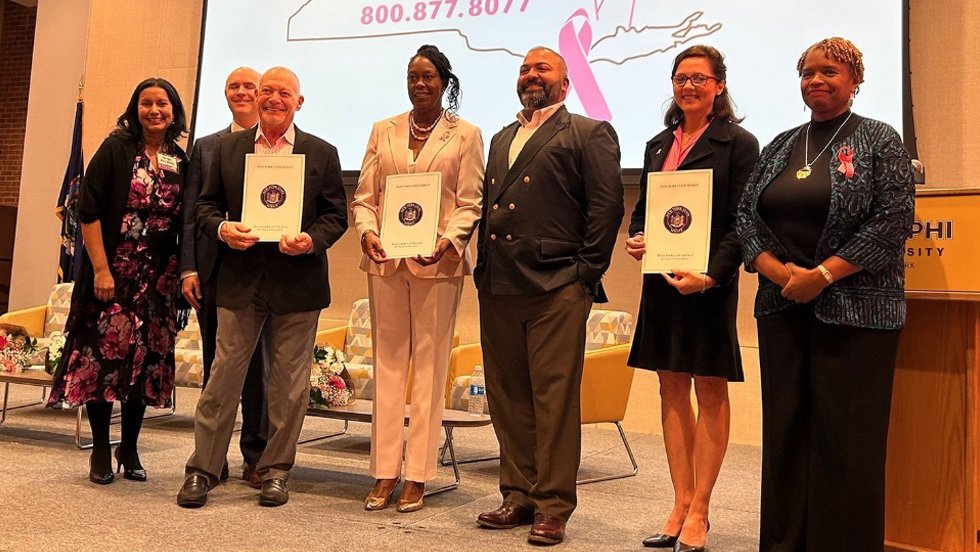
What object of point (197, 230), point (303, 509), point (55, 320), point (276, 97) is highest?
point (276, 97)

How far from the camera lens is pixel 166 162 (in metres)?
3.72

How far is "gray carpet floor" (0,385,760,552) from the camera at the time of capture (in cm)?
286

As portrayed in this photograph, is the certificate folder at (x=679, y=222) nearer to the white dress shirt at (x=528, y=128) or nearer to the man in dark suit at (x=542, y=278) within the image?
the man in dark suit at (x=542, y=278)

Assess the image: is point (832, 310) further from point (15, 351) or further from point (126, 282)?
point (15, 351)

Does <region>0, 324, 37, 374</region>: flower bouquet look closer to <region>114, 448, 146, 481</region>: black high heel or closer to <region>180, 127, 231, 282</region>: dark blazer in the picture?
<region>114, 448, 146, 481</region>: black high heel

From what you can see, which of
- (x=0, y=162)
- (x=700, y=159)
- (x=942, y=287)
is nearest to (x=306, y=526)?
(x=700, y=159)

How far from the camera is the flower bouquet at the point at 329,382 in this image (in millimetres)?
4309

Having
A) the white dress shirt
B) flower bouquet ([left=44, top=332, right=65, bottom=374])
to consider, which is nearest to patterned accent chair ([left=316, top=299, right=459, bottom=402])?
flower bouquet ([left=44, top=332, right=65, bottom=374])

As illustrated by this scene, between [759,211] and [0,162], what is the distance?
12.0 m

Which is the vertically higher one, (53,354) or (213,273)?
(213,273)

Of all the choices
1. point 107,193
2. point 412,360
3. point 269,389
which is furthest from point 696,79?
point 107,193

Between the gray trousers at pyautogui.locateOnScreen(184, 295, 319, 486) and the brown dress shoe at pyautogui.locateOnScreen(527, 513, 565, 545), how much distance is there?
1057mm

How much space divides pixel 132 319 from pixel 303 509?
3.47 ft

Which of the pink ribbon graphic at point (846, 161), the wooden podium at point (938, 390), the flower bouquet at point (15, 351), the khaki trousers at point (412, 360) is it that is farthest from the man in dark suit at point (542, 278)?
the flower bouquet at point (15, 351)
